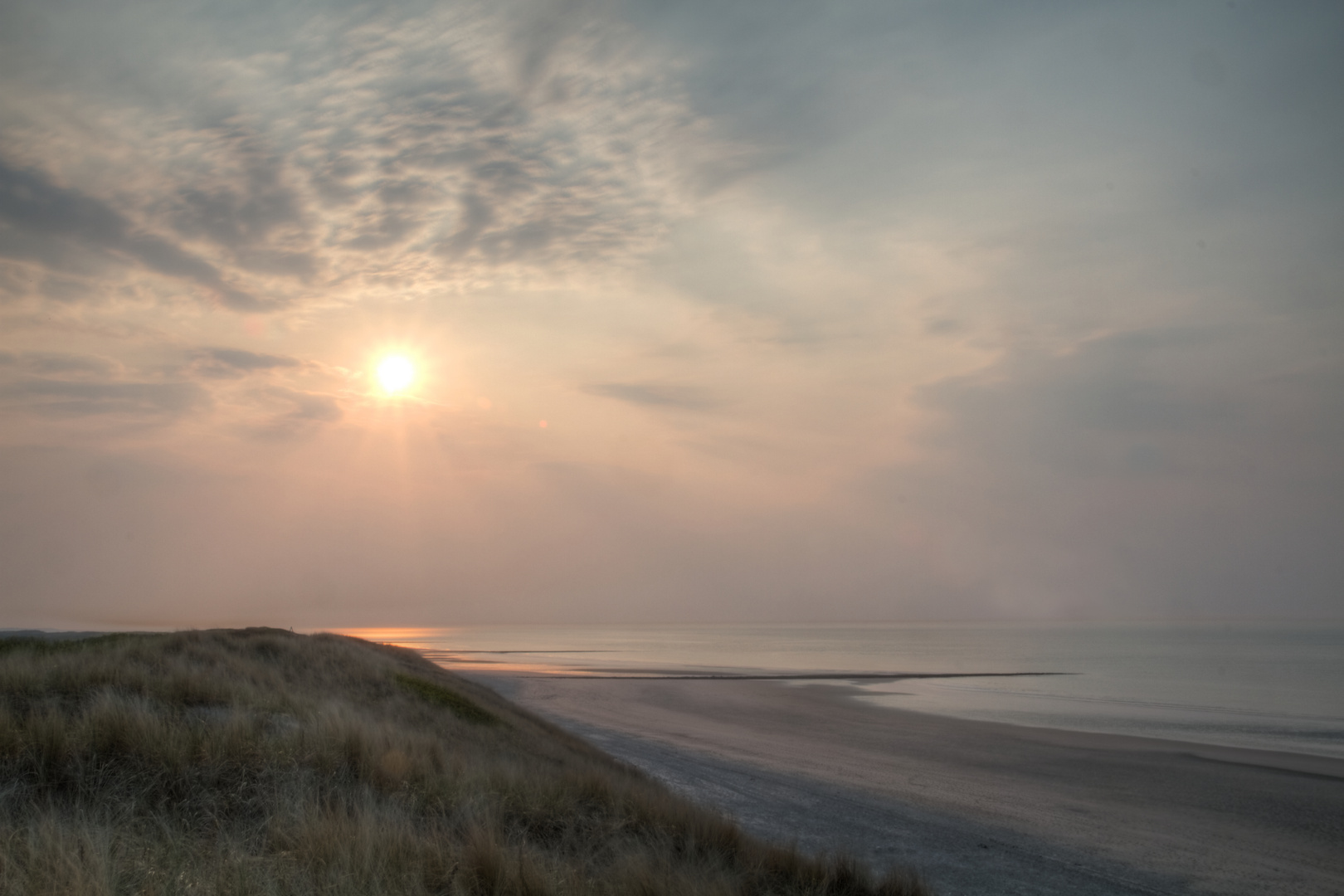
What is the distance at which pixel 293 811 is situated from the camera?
7461 millimetres

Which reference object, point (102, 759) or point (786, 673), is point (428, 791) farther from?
point (786, 673)

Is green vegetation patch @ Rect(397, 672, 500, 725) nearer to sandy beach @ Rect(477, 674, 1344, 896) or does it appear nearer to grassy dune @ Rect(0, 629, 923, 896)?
sandy beach @ Rect(477, 674, 1344, 896)

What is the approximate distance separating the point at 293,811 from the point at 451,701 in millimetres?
14323

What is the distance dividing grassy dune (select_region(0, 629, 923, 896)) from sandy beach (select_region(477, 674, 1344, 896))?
2815 mm

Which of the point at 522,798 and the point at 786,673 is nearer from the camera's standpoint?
the point at 522,798

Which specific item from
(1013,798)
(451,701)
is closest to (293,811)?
(451,701)

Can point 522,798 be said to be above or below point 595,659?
above

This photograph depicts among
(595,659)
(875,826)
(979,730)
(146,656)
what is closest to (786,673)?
(595,659)

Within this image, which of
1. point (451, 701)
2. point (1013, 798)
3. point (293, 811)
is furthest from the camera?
point (451, 701)

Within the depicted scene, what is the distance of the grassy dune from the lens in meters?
5.82

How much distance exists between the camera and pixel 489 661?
85.7m

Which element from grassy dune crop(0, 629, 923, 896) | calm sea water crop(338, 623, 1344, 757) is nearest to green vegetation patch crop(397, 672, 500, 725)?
grassy dune crop(0, 629, 923, 896)

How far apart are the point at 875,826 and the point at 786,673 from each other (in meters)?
54.2

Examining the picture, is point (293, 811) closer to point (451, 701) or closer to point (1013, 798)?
point (451, 701)
